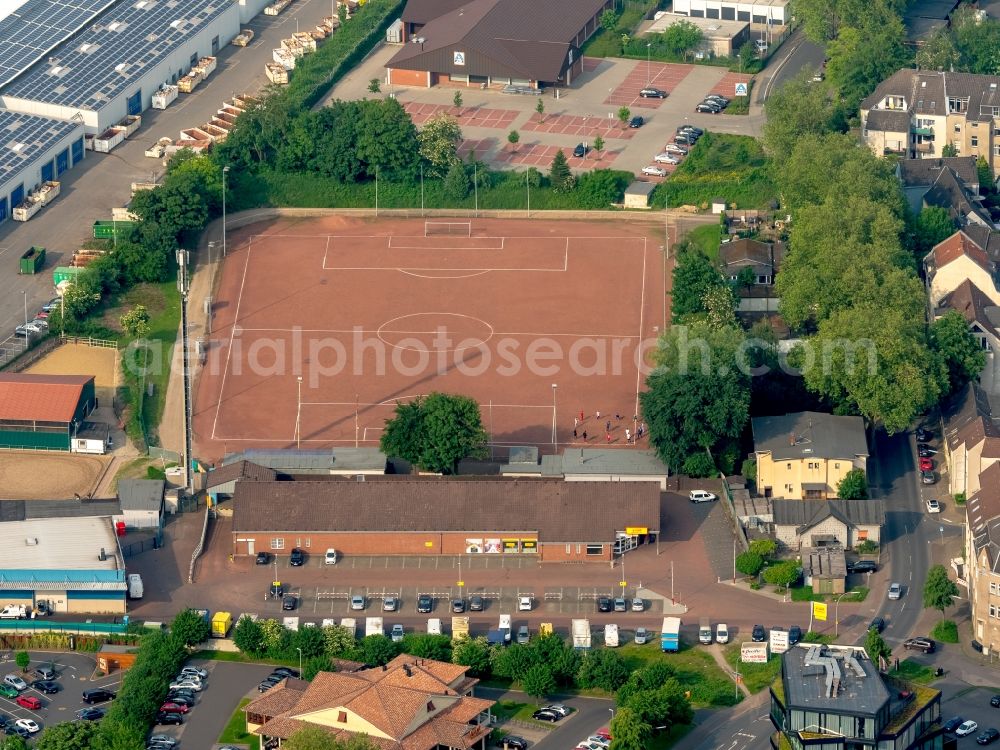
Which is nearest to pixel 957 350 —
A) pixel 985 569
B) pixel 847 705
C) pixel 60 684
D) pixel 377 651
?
pixel 985 569

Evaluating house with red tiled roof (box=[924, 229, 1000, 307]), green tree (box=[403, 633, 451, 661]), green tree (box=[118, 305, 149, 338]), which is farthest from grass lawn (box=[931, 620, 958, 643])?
green tree (box=[118, 305, 149, 338])

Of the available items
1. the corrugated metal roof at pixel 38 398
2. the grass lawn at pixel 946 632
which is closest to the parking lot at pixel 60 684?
the corrugated metal roof at pixel 38 398

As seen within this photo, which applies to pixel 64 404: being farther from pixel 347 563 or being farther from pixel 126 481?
pixel 347 563

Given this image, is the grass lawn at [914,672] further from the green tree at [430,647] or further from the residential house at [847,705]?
the green tree at [430,647]

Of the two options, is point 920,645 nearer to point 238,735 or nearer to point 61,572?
point 238,735

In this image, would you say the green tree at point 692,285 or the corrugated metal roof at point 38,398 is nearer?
the corrugated metal roof at point 38,398
